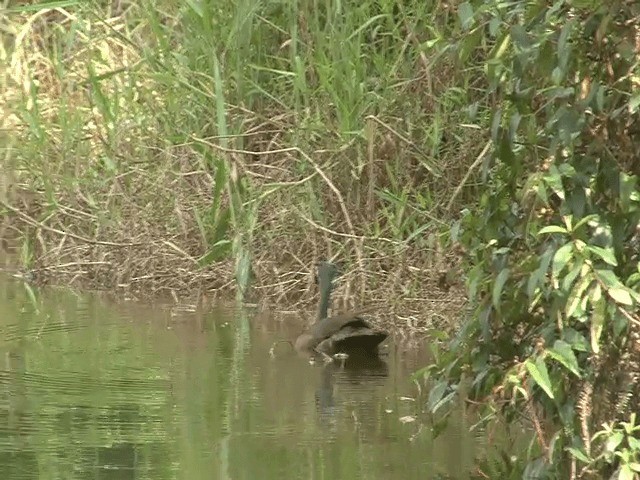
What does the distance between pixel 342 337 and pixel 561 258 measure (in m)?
3.49

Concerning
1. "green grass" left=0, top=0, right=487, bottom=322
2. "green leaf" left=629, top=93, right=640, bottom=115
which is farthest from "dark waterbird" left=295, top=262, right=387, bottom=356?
"green leaf" left=629, top=93, right=640, bottom=115

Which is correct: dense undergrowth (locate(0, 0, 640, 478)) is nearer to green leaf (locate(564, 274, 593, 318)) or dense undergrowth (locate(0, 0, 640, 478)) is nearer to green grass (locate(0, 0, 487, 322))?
green grass (locate(0, 0, 487, 322))

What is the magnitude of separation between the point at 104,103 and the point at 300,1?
1283 millimetres

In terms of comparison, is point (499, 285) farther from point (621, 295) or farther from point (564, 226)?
point (621, 295)

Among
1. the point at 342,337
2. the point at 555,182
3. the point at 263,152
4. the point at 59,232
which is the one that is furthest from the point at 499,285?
the point at 59,232

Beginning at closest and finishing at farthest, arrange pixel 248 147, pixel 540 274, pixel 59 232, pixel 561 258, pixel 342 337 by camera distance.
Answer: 1. pixel 561 258
2. pixel 540 274
3. pixel 342 337
4. pixel 59 232
5. pixel 248 147

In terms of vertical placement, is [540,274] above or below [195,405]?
above

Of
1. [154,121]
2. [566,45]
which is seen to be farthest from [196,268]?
[566,45]

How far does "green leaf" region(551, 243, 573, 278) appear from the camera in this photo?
383 centimetres

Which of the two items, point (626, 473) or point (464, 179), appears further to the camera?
point (464, 179)

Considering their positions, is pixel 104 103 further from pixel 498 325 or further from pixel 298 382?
pixel 498 325

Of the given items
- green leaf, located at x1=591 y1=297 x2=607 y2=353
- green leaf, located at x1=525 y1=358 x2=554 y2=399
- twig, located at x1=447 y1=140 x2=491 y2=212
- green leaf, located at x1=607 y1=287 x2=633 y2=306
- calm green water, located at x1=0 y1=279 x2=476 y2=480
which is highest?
twig, located at x1=447 y1=140 x2=491 y2=212

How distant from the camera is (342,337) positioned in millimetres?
7270

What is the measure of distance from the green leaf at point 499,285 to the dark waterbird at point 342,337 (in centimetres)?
312
